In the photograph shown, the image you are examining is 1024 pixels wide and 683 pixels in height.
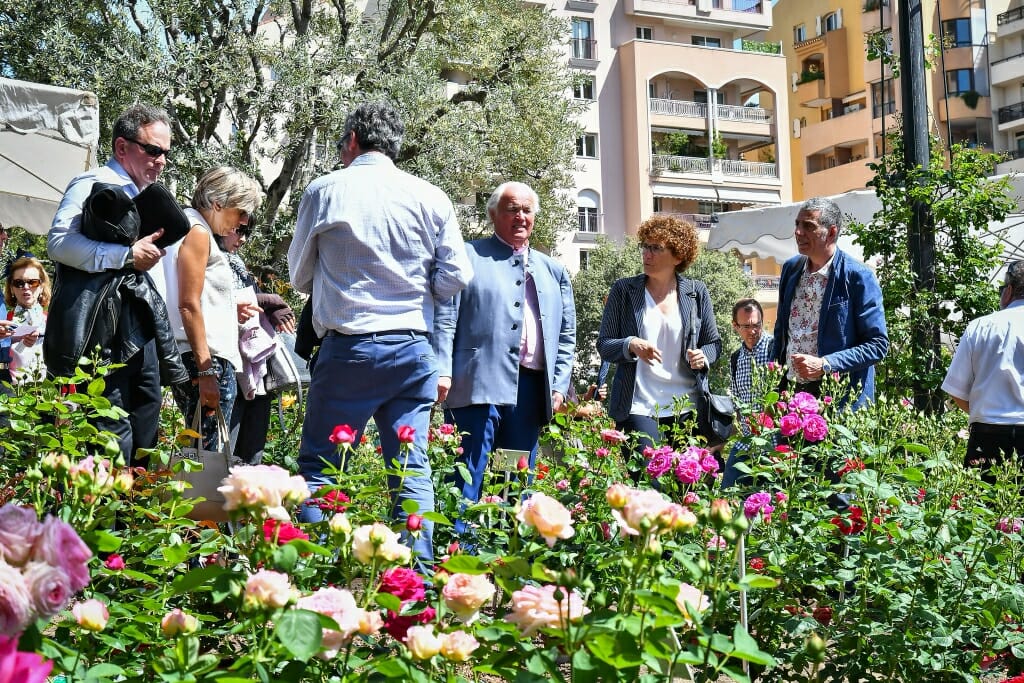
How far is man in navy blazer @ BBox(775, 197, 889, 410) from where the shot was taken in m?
4.84

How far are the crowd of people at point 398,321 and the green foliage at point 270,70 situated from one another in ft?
34.2

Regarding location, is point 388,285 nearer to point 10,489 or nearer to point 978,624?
point 10,489

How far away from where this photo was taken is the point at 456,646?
4.80 ft

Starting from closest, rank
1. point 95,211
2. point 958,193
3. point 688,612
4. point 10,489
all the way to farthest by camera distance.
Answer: point 688,612, point 10,489, point 95,211, point 958,193

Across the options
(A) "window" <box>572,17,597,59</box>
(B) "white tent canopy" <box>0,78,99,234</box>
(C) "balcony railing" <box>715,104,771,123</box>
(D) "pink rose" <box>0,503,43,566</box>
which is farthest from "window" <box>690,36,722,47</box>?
(D) "pink rose" <box>0,503,43,566</box>

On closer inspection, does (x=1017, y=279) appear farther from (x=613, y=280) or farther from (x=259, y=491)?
(x=613, y=280)

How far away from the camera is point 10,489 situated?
2844 mm

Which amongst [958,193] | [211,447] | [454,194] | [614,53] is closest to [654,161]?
[614,53]

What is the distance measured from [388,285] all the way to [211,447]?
1.24 m

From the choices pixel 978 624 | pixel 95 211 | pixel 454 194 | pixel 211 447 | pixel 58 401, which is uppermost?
pixel 454 194

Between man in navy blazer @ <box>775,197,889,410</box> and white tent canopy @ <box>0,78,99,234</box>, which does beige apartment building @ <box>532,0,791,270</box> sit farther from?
man in navy blazer @ <box>775,197,889,410</box>

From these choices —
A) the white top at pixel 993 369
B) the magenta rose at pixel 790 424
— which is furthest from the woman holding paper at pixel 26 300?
the white top at pixel 993 369

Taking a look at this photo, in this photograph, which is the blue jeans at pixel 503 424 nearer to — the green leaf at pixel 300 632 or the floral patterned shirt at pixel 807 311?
the floral patterned shirt at pixel 807 311

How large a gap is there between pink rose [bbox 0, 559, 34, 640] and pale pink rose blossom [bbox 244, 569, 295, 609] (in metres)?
0.39
